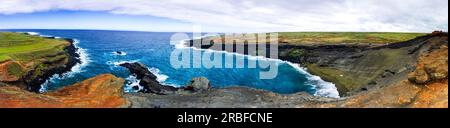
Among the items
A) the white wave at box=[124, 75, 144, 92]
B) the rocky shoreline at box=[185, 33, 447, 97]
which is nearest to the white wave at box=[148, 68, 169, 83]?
the white wave at box=[124, 75, 144, 92]

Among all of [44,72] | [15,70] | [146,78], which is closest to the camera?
[15,70]

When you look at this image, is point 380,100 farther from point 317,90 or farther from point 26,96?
point 317,90

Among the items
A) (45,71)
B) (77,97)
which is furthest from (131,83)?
(77,97)

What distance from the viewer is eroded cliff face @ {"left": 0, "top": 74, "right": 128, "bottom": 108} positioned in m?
33.7

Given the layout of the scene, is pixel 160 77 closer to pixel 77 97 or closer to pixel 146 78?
pixel 146 78

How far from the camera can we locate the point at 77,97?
119 feet

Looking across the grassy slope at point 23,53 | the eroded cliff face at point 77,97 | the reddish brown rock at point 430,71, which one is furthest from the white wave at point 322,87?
the grassy slope at point 23,53

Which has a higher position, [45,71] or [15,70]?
[15,70]

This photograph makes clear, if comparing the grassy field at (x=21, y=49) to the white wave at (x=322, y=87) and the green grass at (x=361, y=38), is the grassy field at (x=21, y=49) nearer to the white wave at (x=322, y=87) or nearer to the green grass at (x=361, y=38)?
the white wave at (x=322, y=87)

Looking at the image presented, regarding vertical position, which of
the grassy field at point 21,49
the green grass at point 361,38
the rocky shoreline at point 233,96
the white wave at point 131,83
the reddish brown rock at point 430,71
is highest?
the green grass at point 361,38

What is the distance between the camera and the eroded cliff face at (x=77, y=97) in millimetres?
33719

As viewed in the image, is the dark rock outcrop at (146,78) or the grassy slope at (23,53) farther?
the grassy slope at (23,53)
